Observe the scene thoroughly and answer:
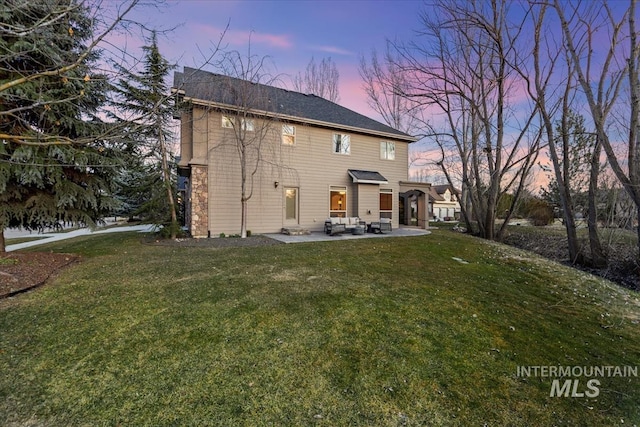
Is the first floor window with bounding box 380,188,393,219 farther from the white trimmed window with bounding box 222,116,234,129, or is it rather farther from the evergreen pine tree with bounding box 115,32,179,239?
the evergreen pine tree with bounding box 115,32,179,239

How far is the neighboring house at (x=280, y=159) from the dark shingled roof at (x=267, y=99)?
0.12 ft

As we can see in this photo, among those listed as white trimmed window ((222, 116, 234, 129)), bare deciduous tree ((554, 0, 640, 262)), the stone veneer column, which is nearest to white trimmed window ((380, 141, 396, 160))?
bare deciduous tree ((554, 0, 640, 262))

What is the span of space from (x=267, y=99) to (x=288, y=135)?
5.82 ft

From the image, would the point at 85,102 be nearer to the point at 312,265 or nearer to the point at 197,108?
the point at 197,108

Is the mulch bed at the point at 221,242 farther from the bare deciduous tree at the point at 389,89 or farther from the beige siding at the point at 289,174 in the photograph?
the bare deciduous tree at the point at 389,89

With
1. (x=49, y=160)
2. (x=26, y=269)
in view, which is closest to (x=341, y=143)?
(x=49, y=160)

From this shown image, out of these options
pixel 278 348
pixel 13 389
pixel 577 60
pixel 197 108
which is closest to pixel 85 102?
pixel 197 108

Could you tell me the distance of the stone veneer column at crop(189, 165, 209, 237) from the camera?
1009cm

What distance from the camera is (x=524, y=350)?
3.19m

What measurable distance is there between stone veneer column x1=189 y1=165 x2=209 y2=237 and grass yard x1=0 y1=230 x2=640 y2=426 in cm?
459

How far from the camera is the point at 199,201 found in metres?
10.2

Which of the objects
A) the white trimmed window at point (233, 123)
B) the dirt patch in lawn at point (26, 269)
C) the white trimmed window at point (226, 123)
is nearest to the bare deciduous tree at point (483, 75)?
the white trimmed window at point (233, 123)

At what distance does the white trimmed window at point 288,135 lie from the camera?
11734 mm

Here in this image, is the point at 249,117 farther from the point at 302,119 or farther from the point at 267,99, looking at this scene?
the point at 302,119
